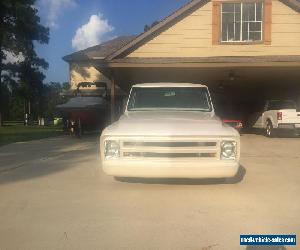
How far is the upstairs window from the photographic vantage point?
1596cm

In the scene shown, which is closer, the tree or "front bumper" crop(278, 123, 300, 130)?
"front bumper" crop(278, 123, 300, 130)

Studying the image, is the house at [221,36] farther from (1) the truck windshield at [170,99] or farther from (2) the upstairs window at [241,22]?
(1) the truck windshield at [170,99]

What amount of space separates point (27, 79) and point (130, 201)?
107 ft

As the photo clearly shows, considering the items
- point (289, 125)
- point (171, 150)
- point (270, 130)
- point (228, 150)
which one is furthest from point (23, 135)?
point (228, 150)

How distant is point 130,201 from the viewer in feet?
19.2

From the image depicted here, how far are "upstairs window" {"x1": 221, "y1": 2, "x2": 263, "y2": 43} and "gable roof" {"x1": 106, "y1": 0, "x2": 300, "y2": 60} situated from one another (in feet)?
3.10

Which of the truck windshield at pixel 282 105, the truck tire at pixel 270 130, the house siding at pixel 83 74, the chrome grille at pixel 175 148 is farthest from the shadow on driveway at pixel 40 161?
the house siding at pixel 83 74

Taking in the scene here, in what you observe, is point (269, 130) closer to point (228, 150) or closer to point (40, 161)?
point (40, 161)

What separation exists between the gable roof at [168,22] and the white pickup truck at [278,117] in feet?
12.6

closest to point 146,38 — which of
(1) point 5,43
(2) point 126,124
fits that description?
(2) point 126,124

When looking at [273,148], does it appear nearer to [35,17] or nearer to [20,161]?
[20,161]

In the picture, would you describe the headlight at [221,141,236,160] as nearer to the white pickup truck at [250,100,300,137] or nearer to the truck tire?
the white pickup truck at [250,100,300,137]

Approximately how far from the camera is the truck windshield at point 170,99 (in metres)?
8.20

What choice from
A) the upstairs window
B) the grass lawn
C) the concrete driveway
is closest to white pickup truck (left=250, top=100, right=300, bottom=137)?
the upstairs window
